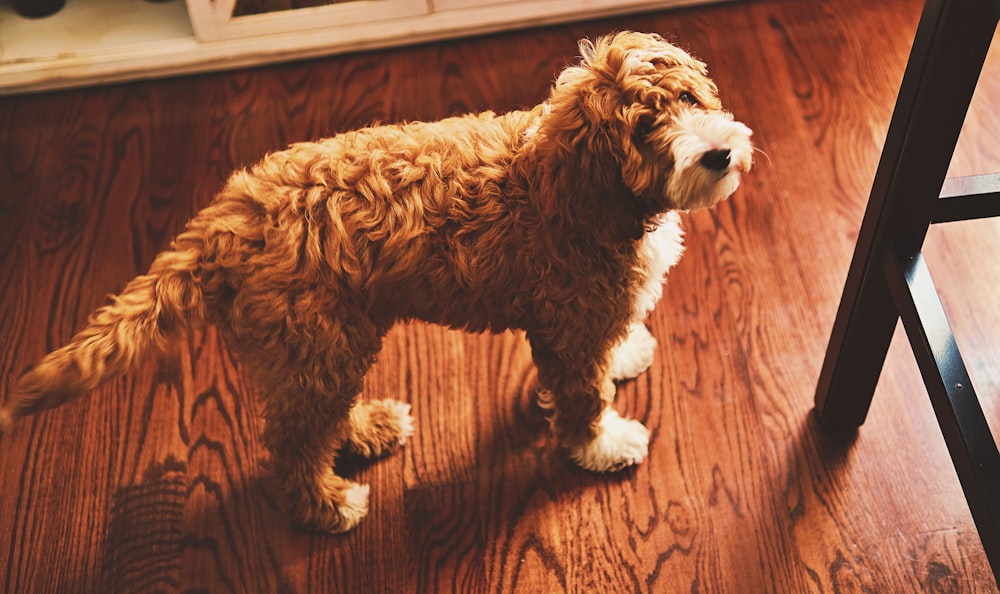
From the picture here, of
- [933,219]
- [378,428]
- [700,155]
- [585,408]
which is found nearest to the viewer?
[700,155]

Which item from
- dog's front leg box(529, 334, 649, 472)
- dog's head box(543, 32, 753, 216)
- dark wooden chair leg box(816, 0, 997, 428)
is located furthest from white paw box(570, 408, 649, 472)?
dog's head box(543, 32, 753, 216)

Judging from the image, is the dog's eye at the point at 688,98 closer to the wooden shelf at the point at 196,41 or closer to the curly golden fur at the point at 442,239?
the curly golden fur at the point at 442,239

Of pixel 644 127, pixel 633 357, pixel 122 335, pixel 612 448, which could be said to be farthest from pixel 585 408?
pixel 122 335

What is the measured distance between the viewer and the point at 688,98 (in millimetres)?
1260

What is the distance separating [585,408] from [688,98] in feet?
1.81

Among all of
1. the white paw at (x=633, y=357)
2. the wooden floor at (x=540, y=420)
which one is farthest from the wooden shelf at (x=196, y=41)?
the white paw at (x=633, y=357)

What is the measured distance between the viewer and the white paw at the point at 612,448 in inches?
64.6

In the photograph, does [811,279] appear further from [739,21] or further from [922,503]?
[739,21]

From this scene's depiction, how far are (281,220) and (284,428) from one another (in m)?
0.34

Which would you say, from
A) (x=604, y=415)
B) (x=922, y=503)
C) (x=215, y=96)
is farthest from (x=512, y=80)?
(x=922, y=503)

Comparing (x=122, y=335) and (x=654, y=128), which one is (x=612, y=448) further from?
(x=122, y=335)

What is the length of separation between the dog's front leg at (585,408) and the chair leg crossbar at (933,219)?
40 cm

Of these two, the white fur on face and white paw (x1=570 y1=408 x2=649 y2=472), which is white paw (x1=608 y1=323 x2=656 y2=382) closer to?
white paw (x1=570 y1=408 x2=649 y2=472)

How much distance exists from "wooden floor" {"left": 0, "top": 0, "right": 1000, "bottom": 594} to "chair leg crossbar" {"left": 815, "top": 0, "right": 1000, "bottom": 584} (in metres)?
0.31
